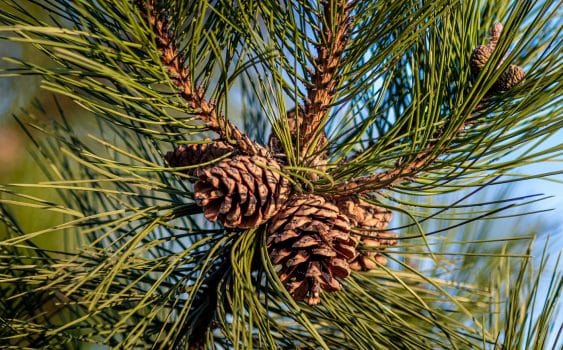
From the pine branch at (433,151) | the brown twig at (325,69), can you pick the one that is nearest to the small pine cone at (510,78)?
the pine branch at (433,151)

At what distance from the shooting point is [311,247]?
633 millimetres

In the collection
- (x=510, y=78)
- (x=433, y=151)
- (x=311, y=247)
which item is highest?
(x=510, y=78)

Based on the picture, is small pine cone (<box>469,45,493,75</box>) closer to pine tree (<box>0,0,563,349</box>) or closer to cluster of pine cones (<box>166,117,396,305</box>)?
pine tree (<box>0,0,563,349</box>)

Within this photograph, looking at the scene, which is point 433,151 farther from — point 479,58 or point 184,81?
point 184,81

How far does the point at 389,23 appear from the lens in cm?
63

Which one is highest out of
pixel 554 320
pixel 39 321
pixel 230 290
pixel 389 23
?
pixel 389 23

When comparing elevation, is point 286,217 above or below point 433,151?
below

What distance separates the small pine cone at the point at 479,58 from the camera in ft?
2.25

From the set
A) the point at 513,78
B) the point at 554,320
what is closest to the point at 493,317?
the point at 554,320

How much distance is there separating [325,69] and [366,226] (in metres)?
0.16

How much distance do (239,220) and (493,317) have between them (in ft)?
1.52

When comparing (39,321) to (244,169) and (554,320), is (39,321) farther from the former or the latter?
(554,320)

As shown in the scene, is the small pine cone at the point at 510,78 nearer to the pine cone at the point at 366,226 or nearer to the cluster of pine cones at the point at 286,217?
the cluster of pine cones at the point at 286,217

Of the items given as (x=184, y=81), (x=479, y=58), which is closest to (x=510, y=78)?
(x=479, y=58)
